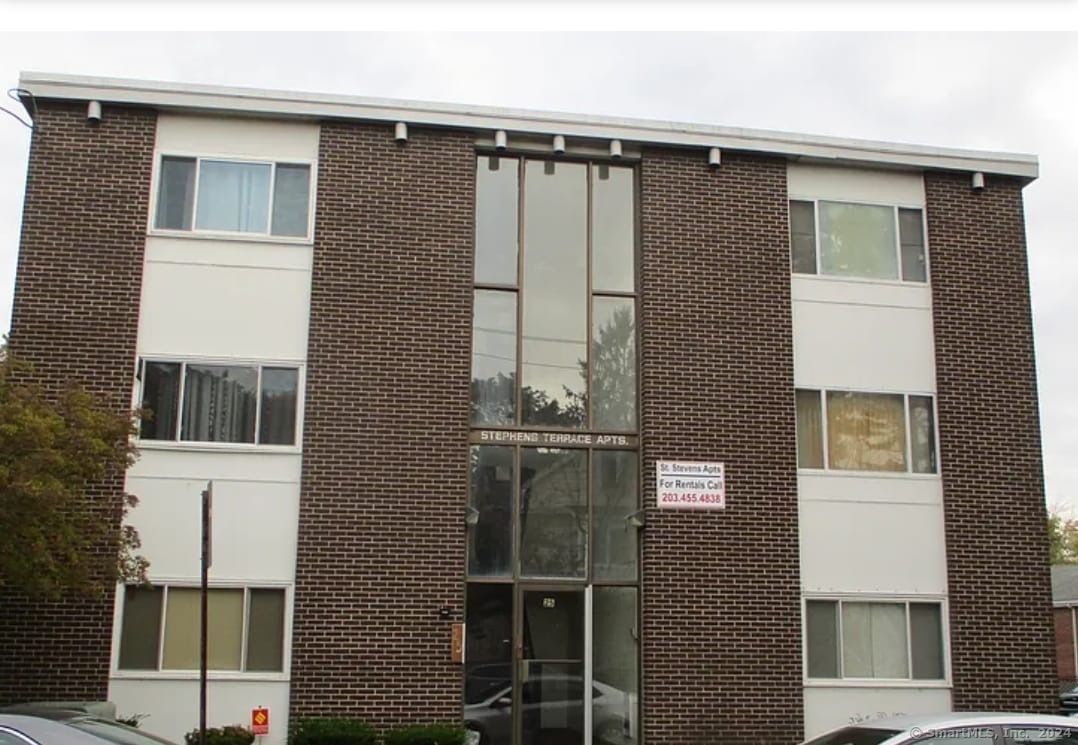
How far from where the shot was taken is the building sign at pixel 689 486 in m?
16.2

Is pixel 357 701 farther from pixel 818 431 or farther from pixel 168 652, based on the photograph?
pixel 818 431

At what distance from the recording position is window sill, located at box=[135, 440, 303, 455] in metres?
15.4

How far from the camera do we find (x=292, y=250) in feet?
53.2

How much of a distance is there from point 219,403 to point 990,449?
10.7 m

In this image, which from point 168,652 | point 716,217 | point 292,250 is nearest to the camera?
point 168,652

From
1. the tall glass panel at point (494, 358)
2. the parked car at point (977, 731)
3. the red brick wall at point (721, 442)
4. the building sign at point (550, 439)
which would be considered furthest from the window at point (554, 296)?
the parked car at point (977, 731)

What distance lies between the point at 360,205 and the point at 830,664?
8.87m

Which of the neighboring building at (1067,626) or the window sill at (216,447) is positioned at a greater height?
the window sill at (216,447)

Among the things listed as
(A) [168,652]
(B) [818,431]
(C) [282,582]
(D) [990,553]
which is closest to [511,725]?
(C) [282,582]

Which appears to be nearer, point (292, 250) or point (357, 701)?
point (357, 701)

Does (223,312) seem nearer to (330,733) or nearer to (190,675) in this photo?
(190,675)

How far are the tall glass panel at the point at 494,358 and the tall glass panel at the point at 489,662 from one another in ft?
7.58

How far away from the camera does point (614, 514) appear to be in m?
16.4

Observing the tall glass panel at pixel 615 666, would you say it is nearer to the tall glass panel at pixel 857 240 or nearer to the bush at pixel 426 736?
the bush at pixel 426 736
